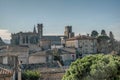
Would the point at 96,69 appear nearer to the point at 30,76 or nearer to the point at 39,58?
the point at 30,76

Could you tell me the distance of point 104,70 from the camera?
1764cm

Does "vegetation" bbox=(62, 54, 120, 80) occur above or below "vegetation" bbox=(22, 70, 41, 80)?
above

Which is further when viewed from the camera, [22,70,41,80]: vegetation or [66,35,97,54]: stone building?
[66,35,97,54]: stone building

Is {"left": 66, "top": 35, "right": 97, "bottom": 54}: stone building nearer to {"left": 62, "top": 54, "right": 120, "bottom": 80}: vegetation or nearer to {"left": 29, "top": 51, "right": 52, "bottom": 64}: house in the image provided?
{"left": 29, "top": 51, "right": 52, "bottom": 64}: house

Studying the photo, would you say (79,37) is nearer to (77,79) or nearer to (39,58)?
(39,58)

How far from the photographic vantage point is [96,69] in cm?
1773

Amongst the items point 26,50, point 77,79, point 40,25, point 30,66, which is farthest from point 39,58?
point 40,25

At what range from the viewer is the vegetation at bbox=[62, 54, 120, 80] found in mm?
17656

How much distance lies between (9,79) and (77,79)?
4304 mm

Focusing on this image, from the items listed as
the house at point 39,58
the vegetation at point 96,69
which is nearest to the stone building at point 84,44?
the house at point 39,58

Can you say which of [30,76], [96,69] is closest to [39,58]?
[30,76]

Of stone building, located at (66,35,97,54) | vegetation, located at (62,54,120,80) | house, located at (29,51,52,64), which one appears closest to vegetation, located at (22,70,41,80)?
vegetation, located at (62,54,120,80)

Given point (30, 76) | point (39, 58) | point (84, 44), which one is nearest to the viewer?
point (30, 76)

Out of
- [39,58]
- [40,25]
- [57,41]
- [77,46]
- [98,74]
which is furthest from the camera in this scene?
[40,25]
